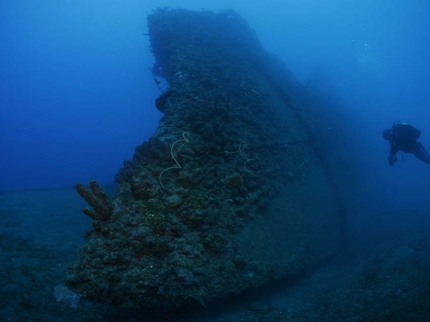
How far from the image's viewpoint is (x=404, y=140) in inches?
359

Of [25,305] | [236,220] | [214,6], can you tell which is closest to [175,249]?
[236,220]

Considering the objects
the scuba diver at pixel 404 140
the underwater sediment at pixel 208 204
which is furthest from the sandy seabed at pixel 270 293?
the scuba diver at pixel 404 140

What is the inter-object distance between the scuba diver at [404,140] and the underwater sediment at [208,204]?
10.4 feet

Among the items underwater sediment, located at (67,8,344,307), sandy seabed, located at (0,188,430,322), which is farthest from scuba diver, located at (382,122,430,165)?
sandy seabed, located at (0,188,430,322)

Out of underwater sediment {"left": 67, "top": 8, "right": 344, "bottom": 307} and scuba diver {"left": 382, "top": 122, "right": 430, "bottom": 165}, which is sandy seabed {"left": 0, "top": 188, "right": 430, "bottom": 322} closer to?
underwater sediment {"left": 67, "top": 8, "right": 344, "bottom": 307}

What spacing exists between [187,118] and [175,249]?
8.04 ft

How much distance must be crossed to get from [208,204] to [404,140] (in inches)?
335

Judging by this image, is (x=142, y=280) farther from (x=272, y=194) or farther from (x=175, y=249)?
(x=272, y=194)

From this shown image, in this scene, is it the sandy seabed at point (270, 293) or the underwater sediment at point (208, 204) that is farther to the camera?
the sandy seabed at point (270, 293)

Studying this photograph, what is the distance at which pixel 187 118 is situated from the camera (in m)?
4.84

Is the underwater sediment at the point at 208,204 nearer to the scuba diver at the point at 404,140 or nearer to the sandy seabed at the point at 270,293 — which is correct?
the sandy seabed at the point at 270,293

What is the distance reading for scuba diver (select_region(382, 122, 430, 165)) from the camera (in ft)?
29.4

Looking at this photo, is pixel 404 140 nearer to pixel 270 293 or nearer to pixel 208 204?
pixel 270 293

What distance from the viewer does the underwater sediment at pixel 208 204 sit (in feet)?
9.64
